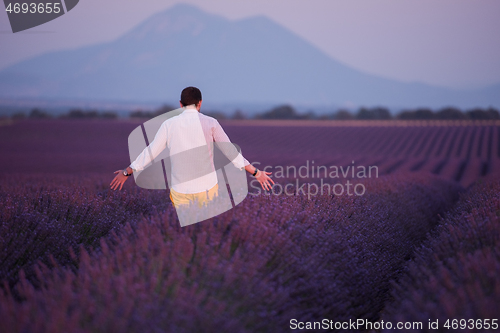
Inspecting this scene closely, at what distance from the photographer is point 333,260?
9.61 ft

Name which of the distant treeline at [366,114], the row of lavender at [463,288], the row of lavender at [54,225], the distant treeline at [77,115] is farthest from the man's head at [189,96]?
the distant treeline at [77,115]

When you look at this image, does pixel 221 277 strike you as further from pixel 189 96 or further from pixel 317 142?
pixel 317 142

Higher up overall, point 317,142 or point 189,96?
point 189,96


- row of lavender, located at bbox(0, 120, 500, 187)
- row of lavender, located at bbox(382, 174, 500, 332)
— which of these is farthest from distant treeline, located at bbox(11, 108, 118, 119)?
row of lavender, located at bbox(382, 174, 500, 332)

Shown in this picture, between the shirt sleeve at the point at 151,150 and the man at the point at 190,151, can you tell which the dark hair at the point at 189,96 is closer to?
the man at the point at 190,151

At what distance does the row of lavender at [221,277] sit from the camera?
1.89 m

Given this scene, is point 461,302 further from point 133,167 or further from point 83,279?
point 133,167

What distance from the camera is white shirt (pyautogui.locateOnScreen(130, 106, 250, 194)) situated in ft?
10.8

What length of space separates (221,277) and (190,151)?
1.31 metres

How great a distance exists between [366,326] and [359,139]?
81.5ft

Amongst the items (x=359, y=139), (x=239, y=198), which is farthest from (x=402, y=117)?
(x=239, y=198)

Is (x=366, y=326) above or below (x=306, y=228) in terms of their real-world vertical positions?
below

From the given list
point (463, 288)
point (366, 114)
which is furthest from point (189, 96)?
point (366, 114)

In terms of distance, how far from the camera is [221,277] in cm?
229
